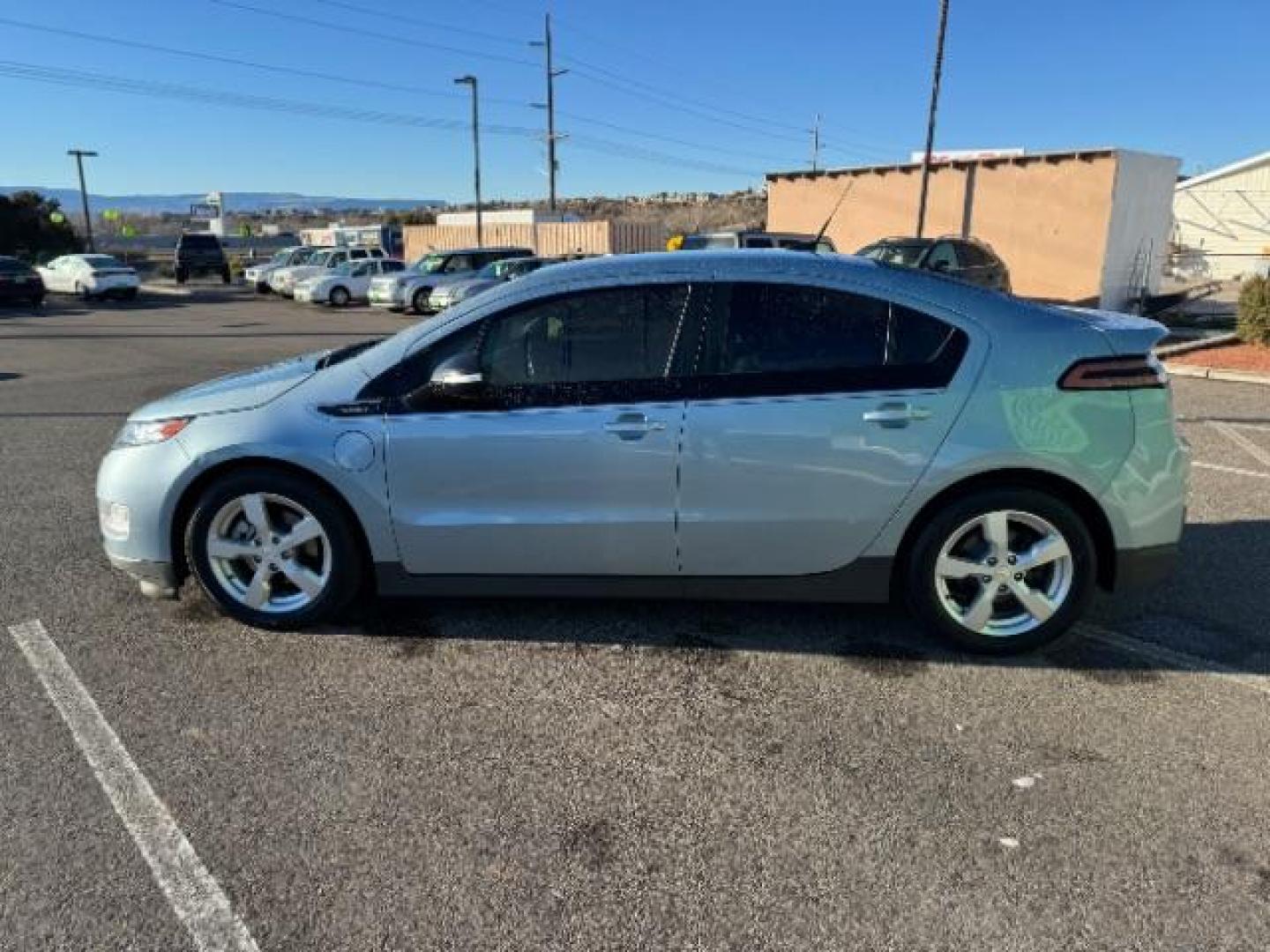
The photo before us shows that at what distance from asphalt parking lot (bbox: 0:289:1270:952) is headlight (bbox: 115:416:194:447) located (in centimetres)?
81

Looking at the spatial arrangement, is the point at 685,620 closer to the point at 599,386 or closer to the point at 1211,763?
the point at 599,386

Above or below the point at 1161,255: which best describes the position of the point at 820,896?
below

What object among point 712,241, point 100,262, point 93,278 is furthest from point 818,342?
point 100,262

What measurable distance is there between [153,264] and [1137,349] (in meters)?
58.5

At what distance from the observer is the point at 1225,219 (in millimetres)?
33812

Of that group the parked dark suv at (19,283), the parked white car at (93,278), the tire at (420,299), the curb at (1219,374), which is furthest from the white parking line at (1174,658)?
the parked white car at (93,278)

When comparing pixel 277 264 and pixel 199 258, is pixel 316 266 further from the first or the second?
pixel 199 258

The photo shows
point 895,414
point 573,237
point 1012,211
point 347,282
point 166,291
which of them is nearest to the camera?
point 895,414

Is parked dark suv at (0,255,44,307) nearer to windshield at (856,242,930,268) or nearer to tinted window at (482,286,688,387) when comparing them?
windshield at (856,242,930,268)

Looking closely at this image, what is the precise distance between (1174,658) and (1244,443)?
482 cm

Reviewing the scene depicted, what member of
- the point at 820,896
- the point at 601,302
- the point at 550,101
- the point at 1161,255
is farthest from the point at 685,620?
the point at 550,101

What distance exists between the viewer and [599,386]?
3602 mm

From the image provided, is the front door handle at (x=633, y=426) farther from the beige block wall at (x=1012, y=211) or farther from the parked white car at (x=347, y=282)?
the parked white car at (x=347, y=282)

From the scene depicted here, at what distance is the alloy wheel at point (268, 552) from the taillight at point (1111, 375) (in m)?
3.06
